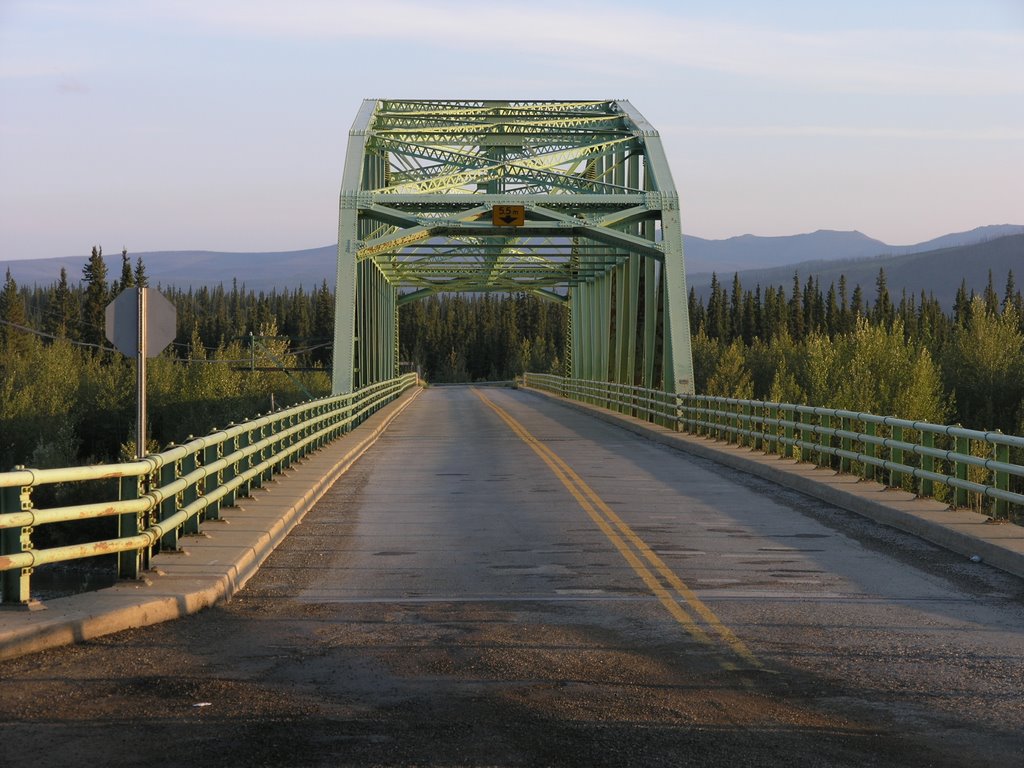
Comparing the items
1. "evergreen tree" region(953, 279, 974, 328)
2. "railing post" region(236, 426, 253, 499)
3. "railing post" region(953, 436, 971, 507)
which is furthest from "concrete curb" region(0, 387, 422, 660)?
"evergreen tree" region(953, 279, 974, 328)

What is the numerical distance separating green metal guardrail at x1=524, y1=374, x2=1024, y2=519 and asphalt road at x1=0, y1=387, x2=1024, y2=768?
1.11 metres

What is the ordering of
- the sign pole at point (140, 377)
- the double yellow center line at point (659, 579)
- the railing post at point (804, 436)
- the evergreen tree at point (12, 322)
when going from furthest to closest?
the evergreen tree at point (12, 322) → the railing post at point (804, 436) → the sign pole at point (140, 377) → the double yellow center line at point (659, 579)

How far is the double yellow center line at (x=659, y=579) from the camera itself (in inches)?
345

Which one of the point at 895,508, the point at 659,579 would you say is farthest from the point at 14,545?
the point at 895,508

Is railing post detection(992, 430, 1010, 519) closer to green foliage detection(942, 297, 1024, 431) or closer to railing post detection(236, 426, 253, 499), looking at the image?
railing post detection(236, 426, 253, 499)

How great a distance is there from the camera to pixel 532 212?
38062 millimetres

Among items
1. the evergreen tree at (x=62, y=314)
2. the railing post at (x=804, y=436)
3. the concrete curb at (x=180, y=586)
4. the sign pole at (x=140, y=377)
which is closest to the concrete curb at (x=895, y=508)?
the railing post at (x=804, y=436)

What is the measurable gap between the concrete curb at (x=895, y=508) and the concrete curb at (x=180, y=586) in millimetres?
6632

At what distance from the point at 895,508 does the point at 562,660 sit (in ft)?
26.0

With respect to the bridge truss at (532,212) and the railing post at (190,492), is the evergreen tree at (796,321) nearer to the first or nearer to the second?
the bridge truss at (532,212)

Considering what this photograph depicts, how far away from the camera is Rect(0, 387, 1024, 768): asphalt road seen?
620 cm

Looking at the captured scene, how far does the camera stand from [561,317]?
198750 millimetres

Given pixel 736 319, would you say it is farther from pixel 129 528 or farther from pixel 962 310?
pixel 129 528

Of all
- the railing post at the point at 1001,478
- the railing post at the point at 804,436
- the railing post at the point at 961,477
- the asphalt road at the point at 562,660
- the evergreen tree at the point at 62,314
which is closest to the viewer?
the asphalt road at the point at 562,660
